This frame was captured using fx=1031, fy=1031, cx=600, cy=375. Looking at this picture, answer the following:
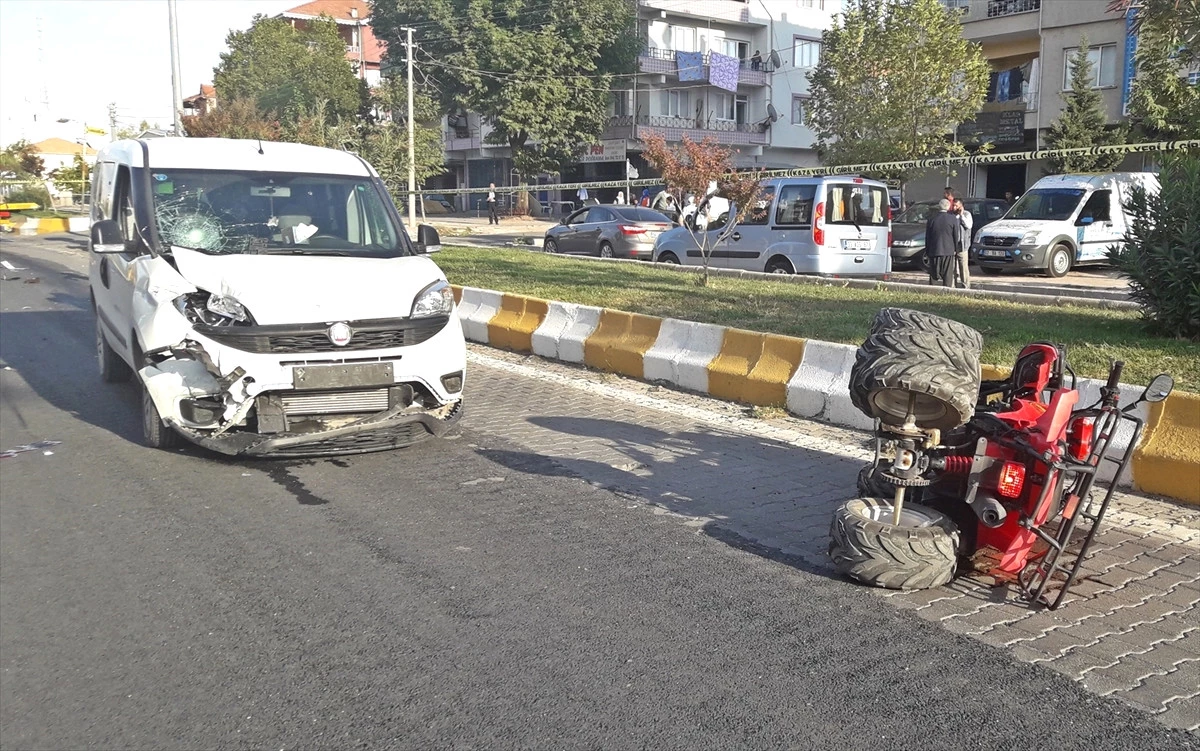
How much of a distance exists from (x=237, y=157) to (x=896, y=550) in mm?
5843

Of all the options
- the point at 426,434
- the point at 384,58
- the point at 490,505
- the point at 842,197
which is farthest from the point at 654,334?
the point at 384,58

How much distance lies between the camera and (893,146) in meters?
31.3

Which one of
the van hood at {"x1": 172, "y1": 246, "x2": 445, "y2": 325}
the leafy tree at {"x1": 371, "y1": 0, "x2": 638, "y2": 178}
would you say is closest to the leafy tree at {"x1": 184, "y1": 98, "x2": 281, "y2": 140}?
the leafy tree at {"x1": 371, "y1": 0, "x2": 638, "y2": 178}

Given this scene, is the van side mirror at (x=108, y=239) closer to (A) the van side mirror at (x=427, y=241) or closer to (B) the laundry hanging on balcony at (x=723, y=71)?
(A) the van side mirror at (x=427, y=241)

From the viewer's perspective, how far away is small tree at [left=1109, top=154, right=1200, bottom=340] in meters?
8.65

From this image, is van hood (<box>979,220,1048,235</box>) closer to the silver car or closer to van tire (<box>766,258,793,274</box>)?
van tire (<box>766,258,793,274</box>)

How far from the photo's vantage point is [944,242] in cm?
1694

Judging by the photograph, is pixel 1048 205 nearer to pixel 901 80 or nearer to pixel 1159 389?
pixel 901 80

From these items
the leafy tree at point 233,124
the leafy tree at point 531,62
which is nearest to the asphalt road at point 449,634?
the leafy tree at point 233,124

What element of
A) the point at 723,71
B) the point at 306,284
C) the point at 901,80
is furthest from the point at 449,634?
the point at 723,71

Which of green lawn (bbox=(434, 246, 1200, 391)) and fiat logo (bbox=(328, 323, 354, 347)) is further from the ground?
fiat logo (bbox=(328, 323, 354, 347))

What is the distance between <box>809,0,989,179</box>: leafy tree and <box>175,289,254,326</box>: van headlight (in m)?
27.7

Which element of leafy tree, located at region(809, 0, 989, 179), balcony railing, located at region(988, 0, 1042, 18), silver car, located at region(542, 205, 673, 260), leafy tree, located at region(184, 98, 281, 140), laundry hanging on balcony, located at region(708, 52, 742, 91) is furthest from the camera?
laundry hanging on balcony, located at region(708, 52, 742, 91)

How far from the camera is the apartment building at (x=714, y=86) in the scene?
5478 cm
